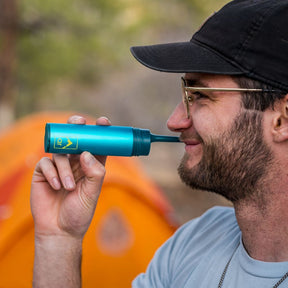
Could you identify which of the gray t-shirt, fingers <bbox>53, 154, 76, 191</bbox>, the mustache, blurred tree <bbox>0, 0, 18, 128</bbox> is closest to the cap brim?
the mustache

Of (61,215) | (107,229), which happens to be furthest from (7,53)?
(61,215)

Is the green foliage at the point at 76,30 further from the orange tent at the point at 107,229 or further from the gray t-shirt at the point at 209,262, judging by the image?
the gray t-shirt at the point at 209,262

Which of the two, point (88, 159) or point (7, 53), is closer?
point (88, 159)

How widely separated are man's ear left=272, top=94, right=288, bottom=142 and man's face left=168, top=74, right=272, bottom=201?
0.05 meters

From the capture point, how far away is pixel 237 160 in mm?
1605

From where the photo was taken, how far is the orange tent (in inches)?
153

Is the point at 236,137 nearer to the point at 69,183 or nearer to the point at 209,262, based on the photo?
the point at 209,262

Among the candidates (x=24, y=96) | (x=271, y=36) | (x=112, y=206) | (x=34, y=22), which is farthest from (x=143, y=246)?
(x=24, y=96)

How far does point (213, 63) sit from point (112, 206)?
2806 millimetres

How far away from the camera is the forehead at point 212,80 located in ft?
5.23

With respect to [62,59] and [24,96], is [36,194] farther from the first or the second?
[24,96]

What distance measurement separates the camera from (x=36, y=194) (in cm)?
196

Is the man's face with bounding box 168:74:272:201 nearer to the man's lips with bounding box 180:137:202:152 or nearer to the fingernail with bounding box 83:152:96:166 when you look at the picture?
the man's lips with bounding box 180:137:202:152

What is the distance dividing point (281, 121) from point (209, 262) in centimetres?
57
